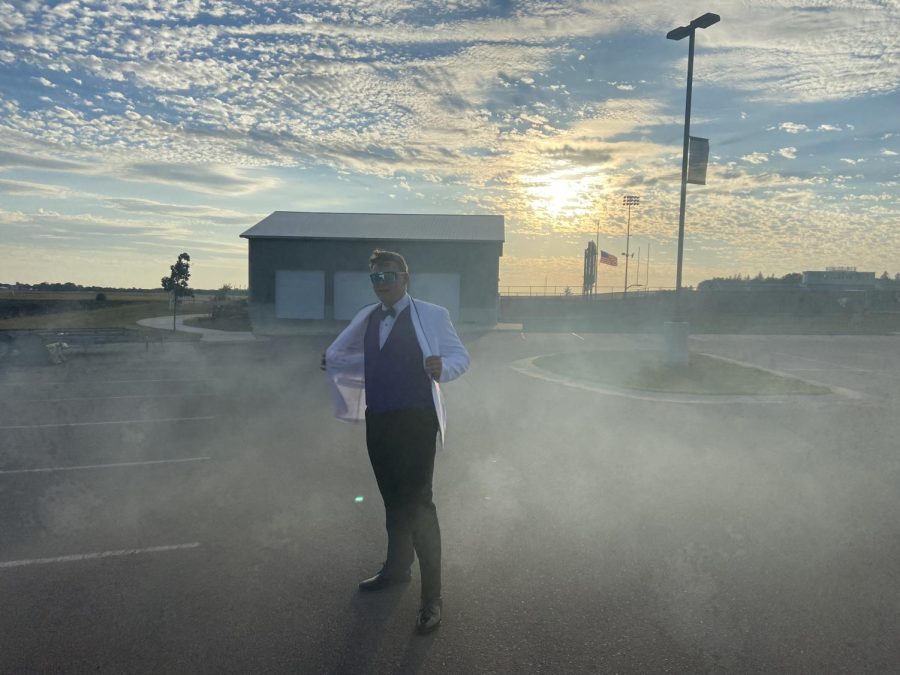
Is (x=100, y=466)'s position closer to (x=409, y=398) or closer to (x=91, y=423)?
(x=91, y=423)

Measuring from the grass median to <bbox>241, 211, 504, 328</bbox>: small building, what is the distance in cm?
1328

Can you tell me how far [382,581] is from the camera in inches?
160

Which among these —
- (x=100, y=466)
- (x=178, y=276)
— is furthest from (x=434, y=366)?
(x=178, y=276)

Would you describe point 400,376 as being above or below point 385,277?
below

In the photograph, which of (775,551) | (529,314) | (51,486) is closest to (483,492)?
(775,551)

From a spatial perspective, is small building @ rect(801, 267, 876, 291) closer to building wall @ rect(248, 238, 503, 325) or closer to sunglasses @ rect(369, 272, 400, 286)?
building wall @ rect(248, 238, 503, 325)

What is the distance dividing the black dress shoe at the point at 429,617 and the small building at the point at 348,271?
1019 inches

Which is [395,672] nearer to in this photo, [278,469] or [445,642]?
[445,642]

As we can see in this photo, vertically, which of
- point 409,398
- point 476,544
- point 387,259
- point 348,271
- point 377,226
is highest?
point 377,226

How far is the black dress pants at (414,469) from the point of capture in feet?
12.2

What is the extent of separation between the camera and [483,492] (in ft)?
19.8

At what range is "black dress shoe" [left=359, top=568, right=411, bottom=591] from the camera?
13.2 ft

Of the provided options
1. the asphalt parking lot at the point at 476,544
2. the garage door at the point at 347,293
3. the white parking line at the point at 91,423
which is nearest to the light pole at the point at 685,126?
the asphalt parking lot at the point at 476,544

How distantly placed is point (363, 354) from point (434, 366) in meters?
0.68
